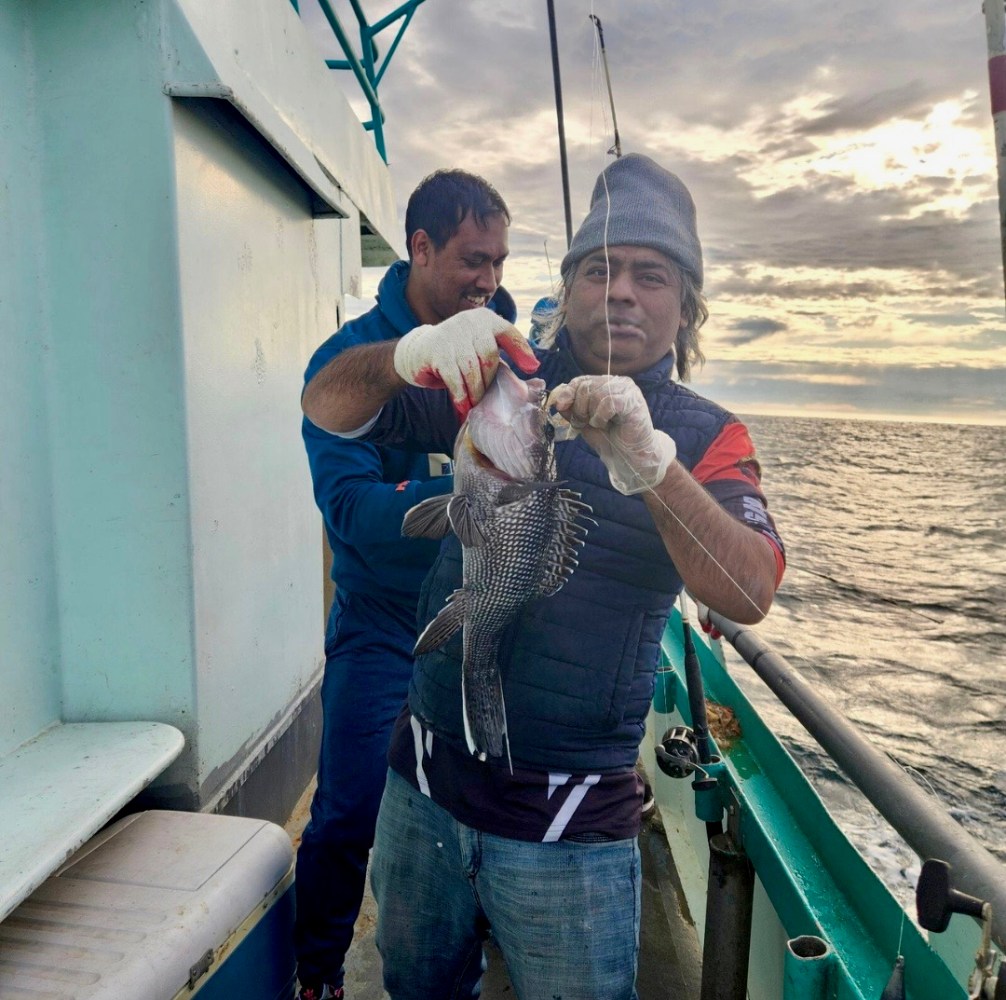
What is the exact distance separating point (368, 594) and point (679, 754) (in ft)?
3.87

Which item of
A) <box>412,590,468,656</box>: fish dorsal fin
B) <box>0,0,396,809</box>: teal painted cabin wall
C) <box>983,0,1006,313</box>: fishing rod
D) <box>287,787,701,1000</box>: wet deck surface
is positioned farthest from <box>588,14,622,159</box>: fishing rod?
<box>287,787,701,1000</box>: wet deck surface

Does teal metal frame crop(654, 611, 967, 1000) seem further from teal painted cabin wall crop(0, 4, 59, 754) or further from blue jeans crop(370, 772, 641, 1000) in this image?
teal painted cabin wall crop(0, 4, 59, 754)

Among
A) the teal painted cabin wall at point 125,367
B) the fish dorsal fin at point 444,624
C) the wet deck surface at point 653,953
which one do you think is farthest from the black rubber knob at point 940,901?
the teal painted cabin wall at point 125,367

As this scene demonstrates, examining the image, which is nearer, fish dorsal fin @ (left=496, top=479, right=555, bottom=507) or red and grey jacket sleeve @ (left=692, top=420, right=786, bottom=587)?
fish dorsal fin @ (left=496, top=479, right=555, bottom=507)

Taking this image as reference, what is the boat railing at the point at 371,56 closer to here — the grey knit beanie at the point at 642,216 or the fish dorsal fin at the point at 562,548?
the grey knit beanie at the point at 642,216

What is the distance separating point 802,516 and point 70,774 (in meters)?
31.6

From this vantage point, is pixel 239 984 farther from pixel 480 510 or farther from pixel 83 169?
pixel 83 169

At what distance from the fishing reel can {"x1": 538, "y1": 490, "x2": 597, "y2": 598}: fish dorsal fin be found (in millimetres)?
1199

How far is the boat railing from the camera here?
446cm

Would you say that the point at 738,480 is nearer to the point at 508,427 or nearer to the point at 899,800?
the point at 508,427

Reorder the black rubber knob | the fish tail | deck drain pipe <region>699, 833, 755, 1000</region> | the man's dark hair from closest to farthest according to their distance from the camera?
the black rubber knob
the fish tail
deck drain pipe <region>699, 833, 755, 1000</region>
the man's dark hair

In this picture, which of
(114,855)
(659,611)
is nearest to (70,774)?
(114,855)

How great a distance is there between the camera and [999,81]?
1521mm

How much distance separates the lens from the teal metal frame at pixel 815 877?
170 cm
